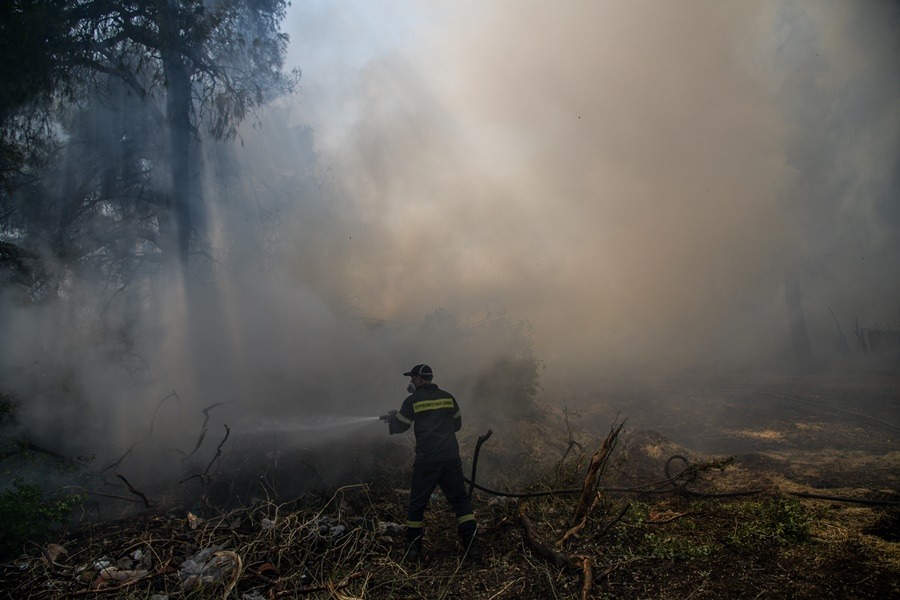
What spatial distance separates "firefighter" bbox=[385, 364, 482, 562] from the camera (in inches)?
188

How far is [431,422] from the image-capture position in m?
5.23

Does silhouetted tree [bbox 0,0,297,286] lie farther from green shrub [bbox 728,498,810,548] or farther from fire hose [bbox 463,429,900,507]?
green shrub [bbox 728,498,810,548]

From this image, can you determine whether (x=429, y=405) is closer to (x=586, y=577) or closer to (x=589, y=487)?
(x=589, y=487)

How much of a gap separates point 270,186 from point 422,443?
31.8ft

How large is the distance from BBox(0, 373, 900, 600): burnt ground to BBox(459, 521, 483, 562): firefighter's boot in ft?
0.36

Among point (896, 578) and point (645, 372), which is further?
point (645, 372)

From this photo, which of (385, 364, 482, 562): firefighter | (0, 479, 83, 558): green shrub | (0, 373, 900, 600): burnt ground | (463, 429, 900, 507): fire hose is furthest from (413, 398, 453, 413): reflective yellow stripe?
(0, 479, 83, 558): green shrub

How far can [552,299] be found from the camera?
18078mm

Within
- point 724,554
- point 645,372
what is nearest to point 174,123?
point 724,554

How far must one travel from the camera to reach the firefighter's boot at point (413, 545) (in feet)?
15.1

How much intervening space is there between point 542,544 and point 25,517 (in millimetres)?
4795

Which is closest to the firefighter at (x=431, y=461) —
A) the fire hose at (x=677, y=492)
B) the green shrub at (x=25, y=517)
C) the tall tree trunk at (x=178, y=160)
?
the fire hose at (x=677, y=492)

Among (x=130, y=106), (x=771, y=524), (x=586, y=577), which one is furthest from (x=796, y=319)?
(x=130, y=106)

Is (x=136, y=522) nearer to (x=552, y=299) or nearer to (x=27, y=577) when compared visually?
(x=27, y=577)
